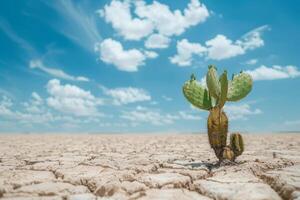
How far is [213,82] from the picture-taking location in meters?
3.72

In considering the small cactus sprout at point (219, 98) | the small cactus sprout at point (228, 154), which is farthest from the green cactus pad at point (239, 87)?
the small cactus sprout at point (228, 154)

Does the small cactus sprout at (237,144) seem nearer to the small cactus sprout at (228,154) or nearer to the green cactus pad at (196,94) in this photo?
the small cactus sprout at (228,154)

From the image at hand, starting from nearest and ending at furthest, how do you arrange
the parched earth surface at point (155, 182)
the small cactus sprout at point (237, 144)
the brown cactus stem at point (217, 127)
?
1. the parched earth surface at point (155, 182)
2. the brown cactus stem at point (217, 127)
3. the small cactus sprout at point (237, 144)

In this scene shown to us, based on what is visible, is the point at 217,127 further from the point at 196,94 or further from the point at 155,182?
the point at 155,182

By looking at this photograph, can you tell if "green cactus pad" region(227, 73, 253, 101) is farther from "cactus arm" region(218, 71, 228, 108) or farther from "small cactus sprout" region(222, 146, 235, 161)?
"small cactus sprout" region(222, 146, 235, 161)

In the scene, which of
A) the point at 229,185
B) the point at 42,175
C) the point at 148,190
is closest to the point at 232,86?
the point at 229,185

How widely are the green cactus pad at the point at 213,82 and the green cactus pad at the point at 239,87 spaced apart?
14 centimetres

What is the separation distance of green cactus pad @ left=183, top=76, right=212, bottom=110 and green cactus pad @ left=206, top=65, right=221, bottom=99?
0.30 feet

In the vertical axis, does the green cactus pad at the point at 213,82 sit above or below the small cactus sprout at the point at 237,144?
above

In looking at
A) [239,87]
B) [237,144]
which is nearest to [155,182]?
[237,144]

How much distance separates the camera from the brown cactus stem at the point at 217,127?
12.0 ft

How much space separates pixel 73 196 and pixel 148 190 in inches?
19.5

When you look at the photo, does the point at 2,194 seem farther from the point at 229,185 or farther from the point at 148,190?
the point at 229,185

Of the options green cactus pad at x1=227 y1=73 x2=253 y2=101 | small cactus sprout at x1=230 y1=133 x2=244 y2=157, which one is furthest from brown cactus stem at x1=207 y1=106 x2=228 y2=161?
green cactus pad at x1=227 y1=73 x2=253 y2=101
